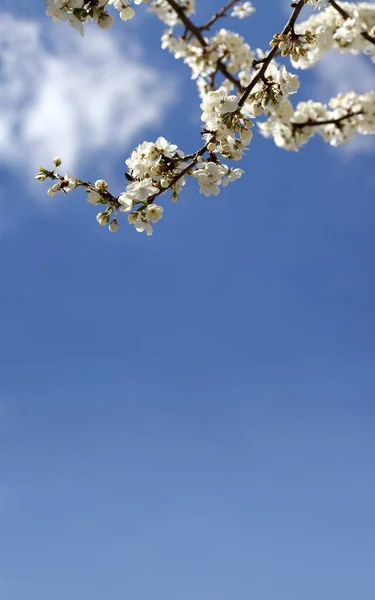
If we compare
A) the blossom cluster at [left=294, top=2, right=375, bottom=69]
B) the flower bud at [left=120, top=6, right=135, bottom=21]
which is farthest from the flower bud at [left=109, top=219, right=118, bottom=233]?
the blossom cluster at [left=294, top=2, right=375, bottom=69]

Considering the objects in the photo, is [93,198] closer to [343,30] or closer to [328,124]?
[343,30]

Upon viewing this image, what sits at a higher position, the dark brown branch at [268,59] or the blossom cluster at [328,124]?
the blossom cluster at [328,124]

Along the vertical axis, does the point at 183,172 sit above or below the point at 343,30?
below

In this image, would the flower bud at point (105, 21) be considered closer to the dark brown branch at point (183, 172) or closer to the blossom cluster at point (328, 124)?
the dark brown branch at point (183, 172)

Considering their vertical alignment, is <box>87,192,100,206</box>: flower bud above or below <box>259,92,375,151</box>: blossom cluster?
below

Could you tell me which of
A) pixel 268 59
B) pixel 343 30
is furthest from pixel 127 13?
pixel 343 30

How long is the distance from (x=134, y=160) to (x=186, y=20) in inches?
62.8

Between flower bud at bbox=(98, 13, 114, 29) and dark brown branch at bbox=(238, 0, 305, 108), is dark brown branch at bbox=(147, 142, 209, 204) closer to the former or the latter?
dark brown branch at bbox=(238, 0, 305, 108)

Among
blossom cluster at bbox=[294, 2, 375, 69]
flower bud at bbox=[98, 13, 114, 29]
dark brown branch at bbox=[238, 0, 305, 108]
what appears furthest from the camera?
blossom cluster at bbox=[294, 2, 375, 69]

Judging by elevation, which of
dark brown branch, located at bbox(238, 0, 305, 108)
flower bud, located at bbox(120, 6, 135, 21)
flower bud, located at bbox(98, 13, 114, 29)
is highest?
flower bud, located at bbox(120, 6, 135, 21)

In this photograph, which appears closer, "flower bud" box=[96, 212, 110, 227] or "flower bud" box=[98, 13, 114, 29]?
"flower bud" box=[98, 13, 114, 29]

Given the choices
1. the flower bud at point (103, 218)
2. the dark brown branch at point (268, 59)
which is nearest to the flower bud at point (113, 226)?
the flower bud at point (103, 218)

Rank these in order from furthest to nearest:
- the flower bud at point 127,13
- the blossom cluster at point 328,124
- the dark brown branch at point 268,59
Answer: the blossom cluster at point 328,124, the flower bud at point 127,13, the dark brown branch at point 268,59

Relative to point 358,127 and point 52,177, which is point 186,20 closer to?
point 52,177
